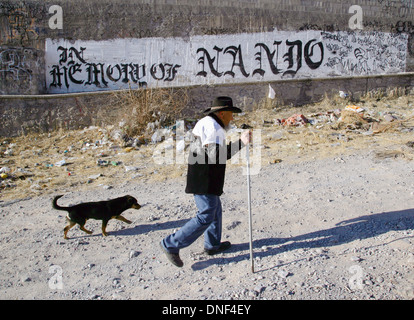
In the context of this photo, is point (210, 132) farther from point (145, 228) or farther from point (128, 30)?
point (128, 30)

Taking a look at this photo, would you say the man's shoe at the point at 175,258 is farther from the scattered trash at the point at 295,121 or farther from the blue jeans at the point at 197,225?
the scattered trash at the point at 295,121

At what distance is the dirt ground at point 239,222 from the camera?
3408mm

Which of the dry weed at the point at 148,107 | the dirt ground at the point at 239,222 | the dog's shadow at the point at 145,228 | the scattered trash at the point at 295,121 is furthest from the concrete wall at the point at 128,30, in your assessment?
the dog's shadow at the point at 145,228

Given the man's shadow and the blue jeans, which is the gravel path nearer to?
the man's shadow

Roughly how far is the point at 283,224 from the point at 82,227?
7.48ft

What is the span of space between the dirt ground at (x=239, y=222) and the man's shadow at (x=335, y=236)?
0.06 feet

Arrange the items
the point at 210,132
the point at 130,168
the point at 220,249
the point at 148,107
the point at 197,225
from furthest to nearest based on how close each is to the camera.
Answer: the point at 148,107 → the point at 130,168 → the point at 220,249 → the point at 197,225 → the point at 210,132

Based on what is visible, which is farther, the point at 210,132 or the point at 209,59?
the point at 209,59

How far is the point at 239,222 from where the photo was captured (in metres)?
4.61

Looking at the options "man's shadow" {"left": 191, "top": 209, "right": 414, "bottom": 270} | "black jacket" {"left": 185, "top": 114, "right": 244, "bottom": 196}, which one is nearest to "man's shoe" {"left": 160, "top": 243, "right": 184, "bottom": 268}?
"man's shadow" {"left": 191, "top": 209, "right": 414, "bottom": 270}

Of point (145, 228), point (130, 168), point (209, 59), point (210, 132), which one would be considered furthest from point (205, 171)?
point (209, 59)

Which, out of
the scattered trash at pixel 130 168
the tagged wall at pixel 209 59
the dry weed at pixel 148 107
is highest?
the tagged wall at pixel 209 59

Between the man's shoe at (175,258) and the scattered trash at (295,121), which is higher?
the scattered trash at (295,121)

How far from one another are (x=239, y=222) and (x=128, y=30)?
809 centimetres
